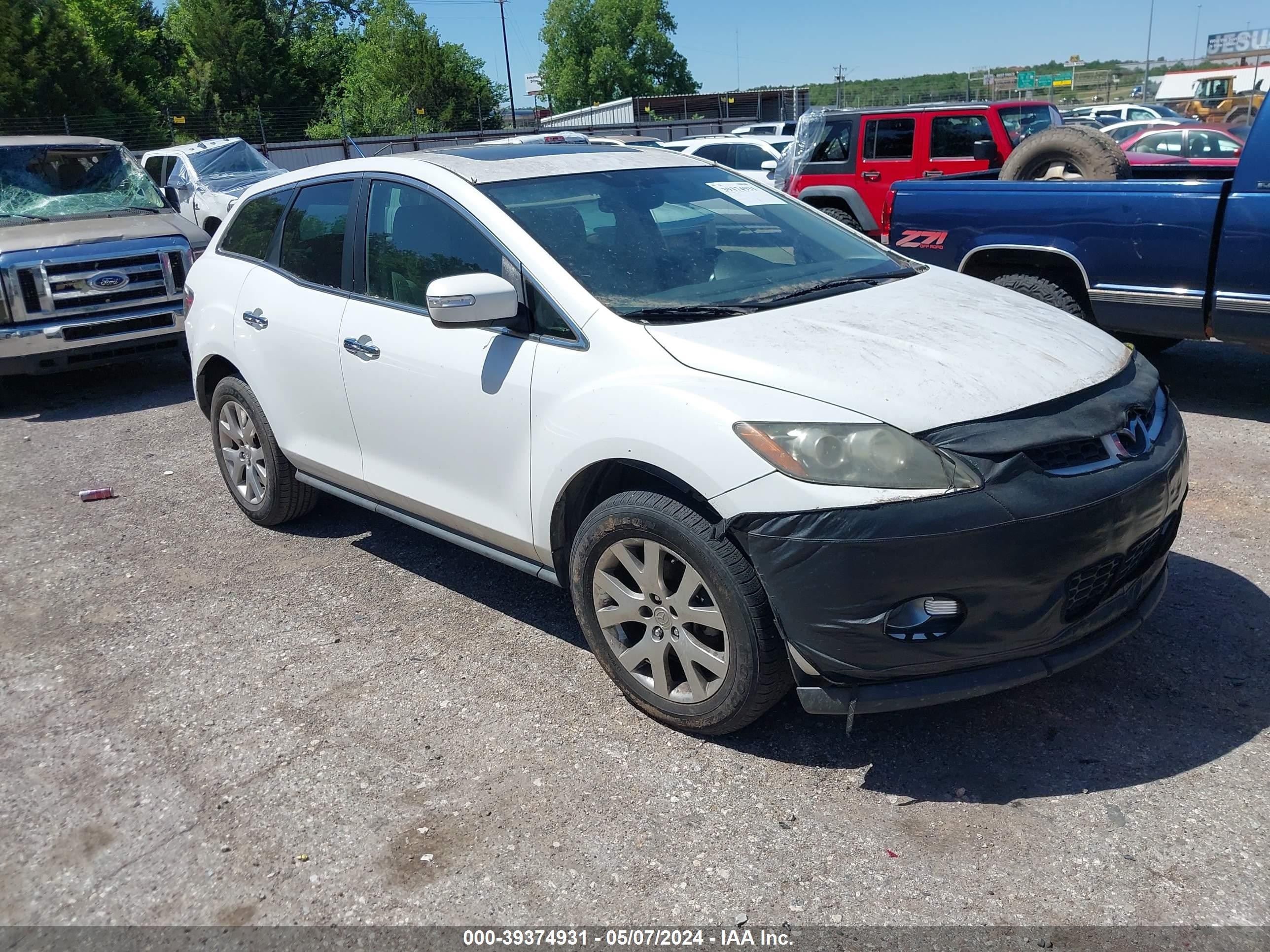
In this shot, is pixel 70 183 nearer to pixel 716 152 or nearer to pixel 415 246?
pixel 415 246

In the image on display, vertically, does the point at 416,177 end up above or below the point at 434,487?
above

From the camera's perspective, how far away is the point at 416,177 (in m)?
4.11

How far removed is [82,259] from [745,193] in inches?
245

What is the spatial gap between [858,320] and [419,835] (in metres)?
2.12

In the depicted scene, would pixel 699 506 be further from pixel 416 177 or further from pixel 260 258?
pixel 260 258

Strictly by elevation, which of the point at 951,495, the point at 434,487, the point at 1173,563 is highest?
the point at 951,495

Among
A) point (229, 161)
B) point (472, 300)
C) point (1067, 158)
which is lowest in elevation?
point (472, 300)

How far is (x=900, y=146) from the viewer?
481 inches

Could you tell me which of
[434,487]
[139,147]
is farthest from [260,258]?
[139,147]

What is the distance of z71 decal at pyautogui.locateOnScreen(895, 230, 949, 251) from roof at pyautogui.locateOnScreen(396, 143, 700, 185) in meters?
3.28

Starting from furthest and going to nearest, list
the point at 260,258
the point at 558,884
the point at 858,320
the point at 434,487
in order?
the point at 260,258
the point at 434,487
the point at 858,320
the point at 558,884

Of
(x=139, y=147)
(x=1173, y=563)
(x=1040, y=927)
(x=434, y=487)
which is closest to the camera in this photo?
(x=1040, y=927)

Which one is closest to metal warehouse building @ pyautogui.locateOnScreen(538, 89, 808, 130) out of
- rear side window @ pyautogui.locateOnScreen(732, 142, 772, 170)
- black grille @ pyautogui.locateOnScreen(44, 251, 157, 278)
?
rear side window @ pyautogui.locateOnScreen(732, 142, 772, 170)

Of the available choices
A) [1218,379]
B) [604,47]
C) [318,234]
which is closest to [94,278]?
[318,234]
